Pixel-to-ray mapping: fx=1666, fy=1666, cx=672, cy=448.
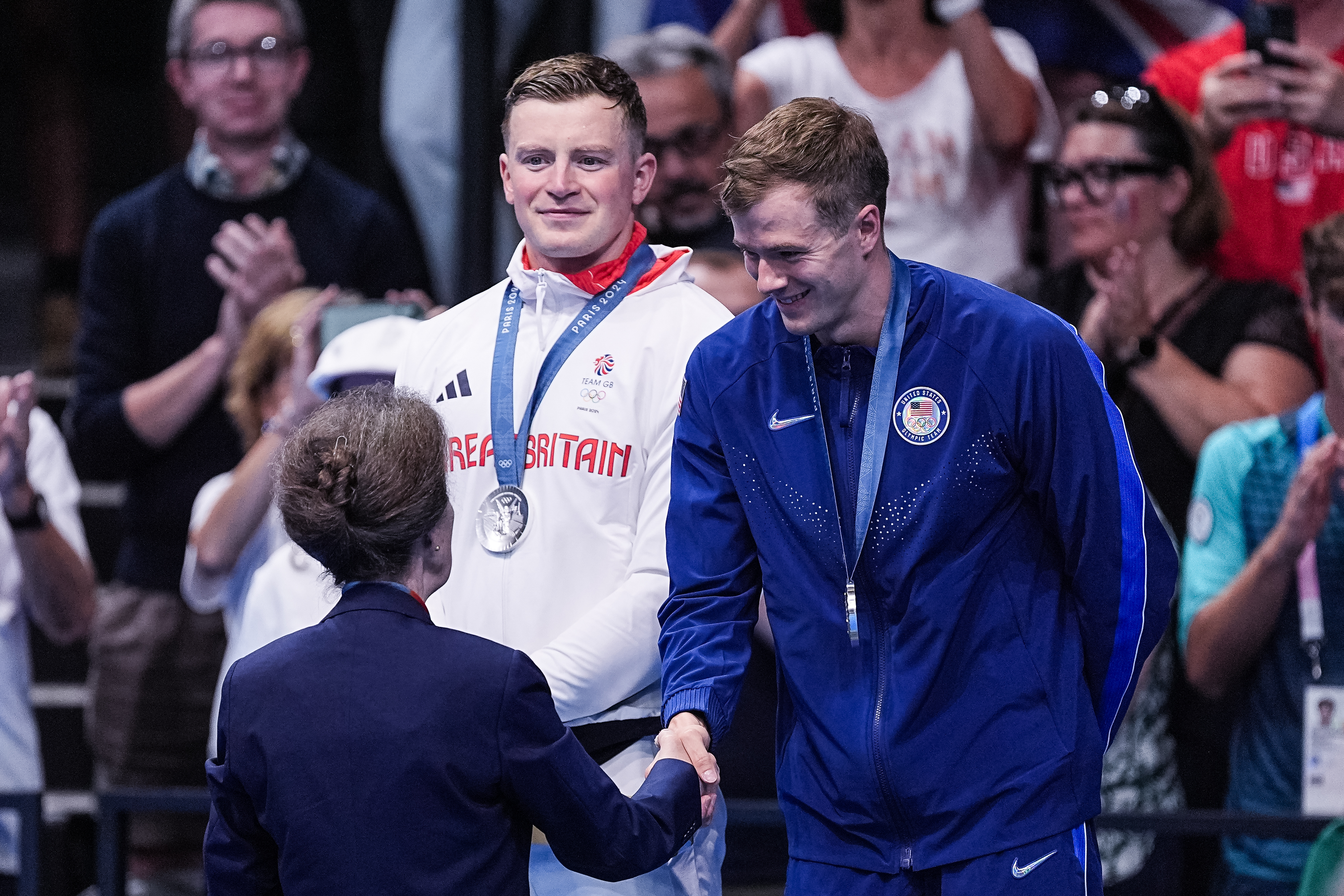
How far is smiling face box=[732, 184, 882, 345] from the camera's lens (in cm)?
248

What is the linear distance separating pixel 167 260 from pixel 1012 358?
3092 millimetres

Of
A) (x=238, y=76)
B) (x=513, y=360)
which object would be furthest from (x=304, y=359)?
(x=513, y=360)

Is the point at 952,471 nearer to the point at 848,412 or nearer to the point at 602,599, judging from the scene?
the point at 848,412

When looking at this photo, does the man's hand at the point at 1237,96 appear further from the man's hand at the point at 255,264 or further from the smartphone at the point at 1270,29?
the man's hand at the point at 255,264

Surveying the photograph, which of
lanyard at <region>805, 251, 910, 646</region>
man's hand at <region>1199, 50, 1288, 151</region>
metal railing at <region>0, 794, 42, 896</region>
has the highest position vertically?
man's hand at <region>1199, 50, 1288, 151</region>

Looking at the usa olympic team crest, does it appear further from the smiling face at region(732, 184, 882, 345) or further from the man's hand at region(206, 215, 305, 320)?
the man's hand at region(206, 215, 305, 320)

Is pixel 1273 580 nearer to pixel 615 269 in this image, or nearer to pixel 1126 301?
pixel 1126 301

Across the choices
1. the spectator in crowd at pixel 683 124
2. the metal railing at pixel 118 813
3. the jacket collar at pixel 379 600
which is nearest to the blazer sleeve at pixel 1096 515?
the jacket collar at pixel 379 600

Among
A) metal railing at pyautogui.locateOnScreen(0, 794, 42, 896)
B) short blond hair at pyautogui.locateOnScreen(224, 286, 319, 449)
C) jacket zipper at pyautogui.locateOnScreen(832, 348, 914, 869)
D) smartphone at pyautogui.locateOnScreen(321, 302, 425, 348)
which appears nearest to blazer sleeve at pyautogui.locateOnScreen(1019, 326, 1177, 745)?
jacket zipper at pyautogui.locateOnScreen(832, 348, 914, 869)

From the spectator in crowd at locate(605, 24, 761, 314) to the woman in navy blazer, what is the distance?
2279mm

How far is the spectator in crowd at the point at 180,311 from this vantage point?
4.81 metres

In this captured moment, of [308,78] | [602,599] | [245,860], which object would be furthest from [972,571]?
[308,78]

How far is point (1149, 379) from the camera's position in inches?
162

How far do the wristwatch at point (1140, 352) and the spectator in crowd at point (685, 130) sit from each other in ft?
3.17
